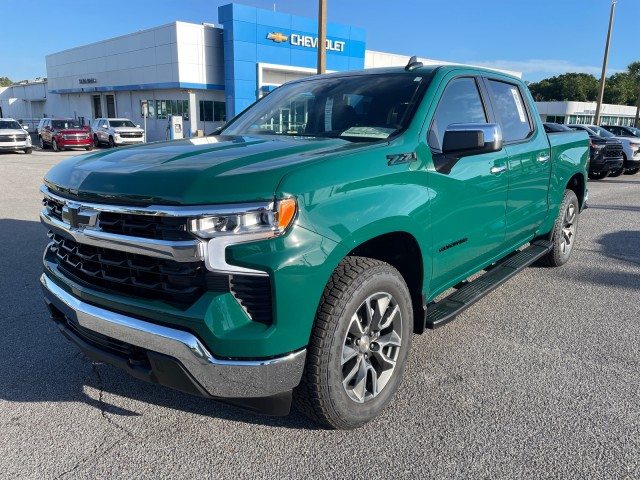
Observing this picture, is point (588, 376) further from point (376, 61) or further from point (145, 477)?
point (376, 61)

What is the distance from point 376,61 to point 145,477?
40.7 m

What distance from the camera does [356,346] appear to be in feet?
8.75

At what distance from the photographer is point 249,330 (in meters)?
2.18

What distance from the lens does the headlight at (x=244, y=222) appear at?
2141mm

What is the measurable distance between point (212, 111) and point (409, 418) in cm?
3525

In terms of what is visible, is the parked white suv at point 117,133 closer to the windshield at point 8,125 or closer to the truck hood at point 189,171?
the windshield at point 8,125

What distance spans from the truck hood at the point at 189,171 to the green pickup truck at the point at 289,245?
0.4 inches

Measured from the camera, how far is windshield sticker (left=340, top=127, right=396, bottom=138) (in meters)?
3.07

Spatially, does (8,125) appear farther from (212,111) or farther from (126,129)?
(212,111)

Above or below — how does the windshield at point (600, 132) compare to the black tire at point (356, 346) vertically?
above

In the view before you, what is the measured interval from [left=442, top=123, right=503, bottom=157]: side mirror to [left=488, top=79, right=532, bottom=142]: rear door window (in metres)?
0.97

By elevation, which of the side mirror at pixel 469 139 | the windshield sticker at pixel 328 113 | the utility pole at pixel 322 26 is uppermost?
the utility pole at pixel 322 26

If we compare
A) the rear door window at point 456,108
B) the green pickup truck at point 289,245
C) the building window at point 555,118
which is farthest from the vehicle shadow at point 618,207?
the building window at point 555,118

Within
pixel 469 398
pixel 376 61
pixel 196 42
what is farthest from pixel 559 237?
pixel 376 61
